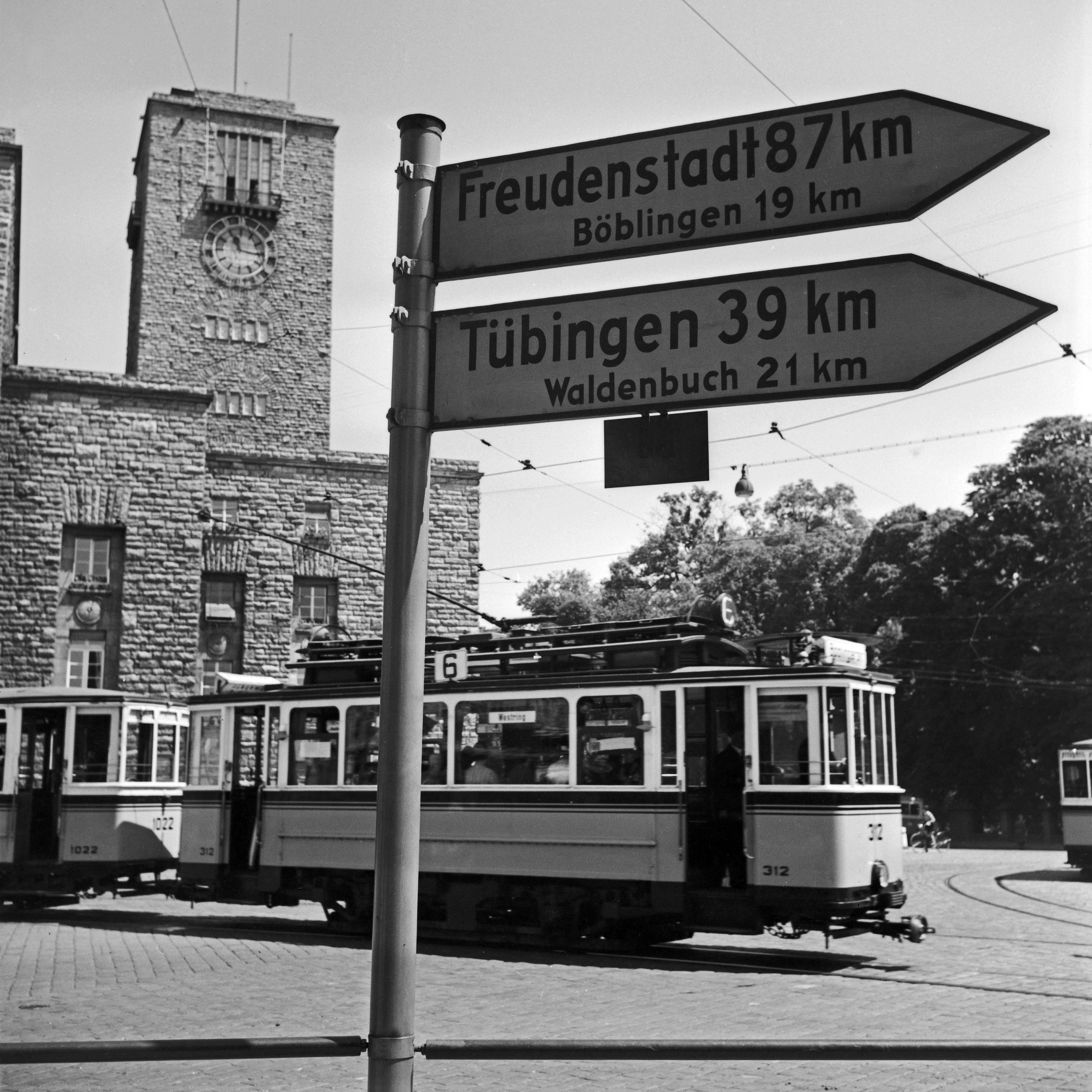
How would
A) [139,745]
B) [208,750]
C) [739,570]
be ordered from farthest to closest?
[739,570], [139,745], [208,750]

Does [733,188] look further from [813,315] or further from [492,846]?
[492,846]

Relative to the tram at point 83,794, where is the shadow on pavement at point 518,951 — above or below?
below

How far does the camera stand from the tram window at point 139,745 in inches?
770

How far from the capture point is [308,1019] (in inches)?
378

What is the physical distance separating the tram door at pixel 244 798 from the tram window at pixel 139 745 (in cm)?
255

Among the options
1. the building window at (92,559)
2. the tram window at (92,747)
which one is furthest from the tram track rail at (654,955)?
the building window at (92,559)

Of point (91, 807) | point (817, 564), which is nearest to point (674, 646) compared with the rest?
point (91, 807)

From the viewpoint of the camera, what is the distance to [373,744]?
16.5 metres

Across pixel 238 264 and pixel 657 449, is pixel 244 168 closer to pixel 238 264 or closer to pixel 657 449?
pixel 238 264

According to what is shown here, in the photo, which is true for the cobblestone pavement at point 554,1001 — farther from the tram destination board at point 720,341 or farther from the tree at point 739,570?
the tree at point 739,570

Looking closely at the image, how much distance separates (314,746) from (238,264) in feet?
115

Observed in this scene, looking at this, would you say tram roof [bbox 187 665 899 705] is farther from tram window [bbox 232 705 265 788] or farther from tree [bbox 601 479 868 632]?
tree [bbox 601 479 868 632]

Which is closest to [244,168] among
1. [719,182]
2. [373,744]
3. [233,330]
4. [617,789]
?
[233,330]

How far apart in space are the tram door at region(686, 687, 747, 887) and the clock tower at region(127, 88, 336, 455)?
3539cm
